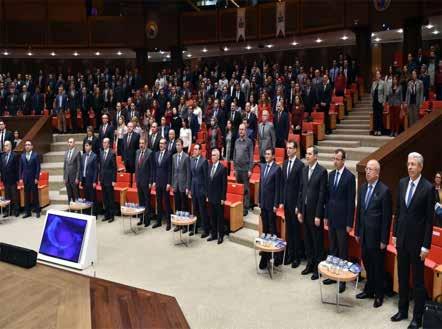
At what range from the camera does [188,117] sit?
10.3 meters

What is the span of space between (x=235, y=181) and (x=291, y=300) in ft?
10.4

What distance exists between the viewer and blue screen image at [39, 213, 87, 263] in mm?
4422

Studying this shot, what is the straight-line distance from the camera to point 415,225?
4.06 m

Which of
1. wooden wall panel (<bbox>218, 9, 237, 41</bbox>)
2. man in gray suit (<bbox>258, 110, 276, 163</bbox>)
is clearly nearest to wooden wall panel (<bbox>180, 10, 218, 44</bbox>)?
wooden wall panel (<bbox>218, 9, 237, 41</bbox>)

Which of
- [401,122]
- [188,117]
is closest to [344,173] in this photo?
[401,122]

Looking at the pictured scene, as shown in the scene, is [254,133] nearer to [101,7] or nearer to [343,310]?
[343,310]

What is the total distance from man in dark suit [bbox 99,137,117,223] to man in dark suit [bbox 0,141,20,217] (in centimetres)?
172

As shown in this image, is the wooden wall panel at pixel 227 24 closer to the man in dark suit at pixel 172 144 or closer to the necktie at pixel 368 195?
the man in dark suit at pixel 172 144

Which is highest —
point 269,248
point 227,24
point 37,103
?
point 227,24

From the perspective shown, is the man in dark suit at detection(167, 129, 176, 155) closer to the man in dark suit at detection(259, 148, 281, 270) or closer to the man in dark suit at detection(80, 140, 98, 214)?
the man in dark suit at detection(80, 140, 98, 214)

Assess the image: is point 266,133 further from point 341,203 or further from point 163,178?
point 341,203

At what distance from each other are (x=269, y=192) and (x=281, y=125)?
3101 millimetres

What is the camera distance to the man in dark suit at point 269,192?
5751mm

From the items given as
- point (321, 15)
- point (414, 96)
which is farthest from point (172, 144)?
point (321, 15)
